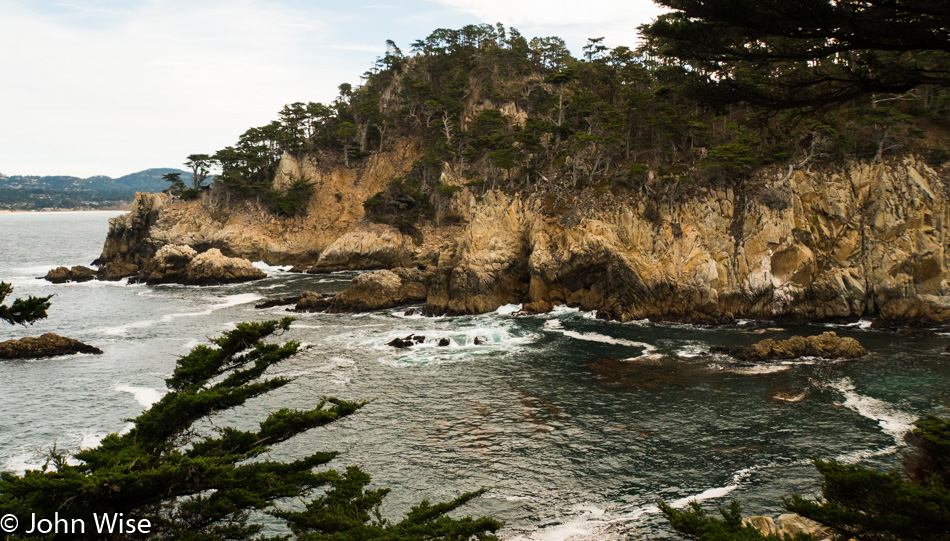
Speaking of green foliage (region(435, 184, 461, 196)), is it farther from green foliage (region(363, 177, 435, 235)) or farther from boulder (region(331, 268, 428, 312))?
boulder (region(331, 268, 428, 312))

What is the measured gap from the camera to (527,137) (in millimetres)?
51469

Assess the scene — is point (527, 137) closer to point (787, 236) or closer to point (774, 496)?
point (787, 236)

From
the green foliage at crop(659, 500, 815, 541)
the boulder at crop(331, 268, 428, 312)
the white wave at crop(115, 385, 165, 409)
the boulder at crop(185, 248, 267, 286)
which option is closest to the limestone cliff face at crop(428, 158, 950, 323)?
the boulder at crop(331, 268, 428, 312)

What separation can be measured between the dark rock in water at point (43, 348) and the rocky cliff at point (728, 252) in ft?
81.5

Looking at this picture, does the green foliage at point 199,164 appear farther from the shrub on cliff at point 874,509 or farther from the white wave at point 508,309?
the shrub on cliff at point 874,509

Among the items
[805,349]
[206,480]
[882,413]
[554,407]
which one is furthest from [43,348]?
[805,349]

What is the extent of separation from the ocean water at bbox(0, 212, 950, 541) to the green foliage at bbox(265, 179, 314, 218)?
3209cm

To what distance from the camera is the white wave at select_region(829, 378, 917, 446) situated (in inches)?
845

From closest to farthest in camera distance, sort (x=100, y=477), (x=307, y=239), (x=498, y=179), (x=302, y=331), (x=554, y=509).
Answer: (x=100, y=477), (x=554, y=509), (x=302, y=331), (x=498, y=179), (x=307, y=239)

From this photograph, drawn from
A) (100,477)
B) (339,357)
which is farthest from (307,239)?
(100,477)

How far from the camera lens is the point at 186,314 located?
1828 inches

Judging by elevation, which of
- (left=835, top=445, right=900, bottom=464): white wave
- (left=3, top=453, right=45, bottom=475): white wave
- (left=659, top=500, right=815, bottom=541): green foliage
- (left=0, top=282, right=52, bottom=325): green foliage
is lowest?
(left=835, top=445, right=900, bottom=464): white wave

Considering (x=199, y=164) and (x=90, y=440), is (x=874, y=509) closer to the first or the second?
(x=90, y=440)

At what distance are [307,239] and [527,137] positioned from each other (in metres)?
35.7
